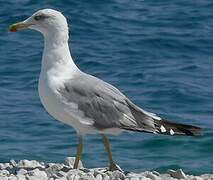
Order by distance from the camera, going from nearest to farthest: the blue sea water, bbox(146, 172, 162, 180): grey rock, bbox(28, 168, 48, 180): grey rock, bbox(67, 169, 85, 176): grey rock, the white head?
1. bbox(28, 168, 48, 180): grey rock
2. bbox(67, 169, 85, 176): grey rock
3. bbox(146, 172, 162, 180): grey rock
4. the white head
5. the blue sea water

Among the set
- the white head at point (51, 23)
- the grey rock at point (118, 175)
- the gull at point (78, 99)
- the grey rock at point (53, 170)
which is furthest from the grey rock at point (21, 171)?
the white head at point (51, 23)

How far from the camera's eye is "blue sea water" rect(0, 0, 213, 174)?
470 inches

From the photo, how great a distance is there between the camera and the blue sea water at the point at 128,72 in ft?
39.2

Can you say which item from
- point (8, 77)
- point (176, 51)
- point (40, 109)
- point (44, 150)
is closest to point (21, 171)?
point (44, 150)

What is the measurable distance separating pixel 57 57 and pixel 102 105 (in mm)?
558

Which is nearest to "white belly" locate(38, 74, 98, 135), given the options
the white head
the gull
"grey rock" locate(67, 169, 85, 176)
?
the gull

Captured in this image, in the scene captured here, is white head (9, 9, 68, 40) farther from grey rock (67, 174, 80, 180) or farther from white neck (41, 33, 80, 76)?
grey rock (67, 174, 80, 180)

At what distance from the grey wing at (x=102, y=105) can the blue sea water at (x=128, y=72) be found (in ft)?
8.01

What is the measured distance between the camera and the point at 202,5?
759 inches

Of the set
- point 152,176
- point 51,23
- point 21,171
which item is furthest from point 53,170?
point 51,23

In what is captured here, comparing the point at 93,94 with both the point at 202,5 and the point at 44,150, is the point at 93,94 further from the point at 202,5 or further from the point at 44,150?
the point at 202,5

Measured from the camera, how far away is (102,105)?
28.3 feet

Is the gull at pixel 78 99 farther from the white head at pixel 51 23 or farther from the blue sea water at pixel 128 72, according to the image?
the blue sea water at pixel 128 72

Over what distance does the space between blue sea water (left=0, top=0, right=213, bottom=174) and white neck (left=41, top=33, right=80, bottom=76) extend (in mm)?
2622
